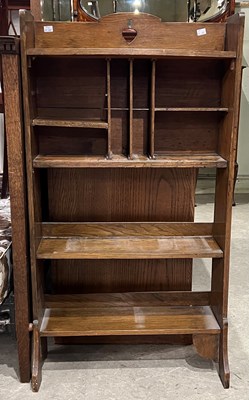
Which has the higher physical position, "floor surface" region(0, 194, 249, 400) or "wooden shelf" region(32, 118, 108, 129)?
"wooden shelf" region(32, 118, 108, 129)

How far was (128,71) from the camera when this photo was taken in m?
1.88

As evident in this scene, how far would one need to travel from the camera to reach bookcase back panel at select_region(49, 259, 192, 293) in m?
2.15

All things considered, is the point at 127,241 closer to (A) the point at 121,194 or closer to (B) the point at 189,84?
(A) the point at 121,194

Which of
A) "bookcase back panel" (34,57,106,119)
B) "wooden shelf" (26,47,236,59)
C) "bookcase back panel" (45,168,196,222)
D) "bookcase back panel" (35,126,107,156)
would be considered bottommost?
"bookcase back panel" (45,168,196,222)

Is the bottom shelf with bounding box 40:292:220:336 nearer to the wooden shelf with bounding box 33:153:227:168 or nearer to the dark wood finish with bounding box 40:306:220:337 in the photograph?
the dark wood finish with bounding box 40:306:220:337

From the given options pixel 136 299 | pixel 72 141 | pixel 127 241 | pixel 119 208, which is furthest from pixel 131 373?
pixel 72 141

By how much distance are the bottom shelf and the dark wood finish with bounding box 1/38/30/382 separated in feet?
0.37

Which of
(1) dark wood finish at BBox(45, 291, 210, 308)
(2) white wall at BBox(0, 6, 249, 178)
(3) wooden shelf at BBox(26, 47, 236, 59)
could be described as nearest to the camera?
(3) wooden shelf at BBox(26, 47, 236, 59)

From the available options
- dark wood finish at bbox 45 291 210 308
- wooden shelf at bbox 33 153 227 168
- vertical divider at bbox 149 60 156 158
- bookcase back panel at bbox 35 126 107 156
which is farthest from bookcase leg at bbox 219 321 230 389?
bookcase back panel at bbox 35 126 107 156

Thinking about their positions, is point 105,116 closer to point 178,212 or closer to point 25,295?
point 178,212

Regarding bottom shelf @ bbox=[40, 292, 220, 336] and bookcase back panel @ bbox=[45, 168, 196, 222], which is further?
bookcase back panel @ bbox=[45, 168, 196, 222]

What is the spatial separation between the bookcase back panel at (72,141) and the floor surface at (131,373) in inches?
36.4

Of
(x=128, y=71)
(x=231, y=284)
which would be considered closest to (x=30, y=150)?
(x=128, y=71)

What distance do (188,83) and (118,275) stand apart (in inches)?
36.8
